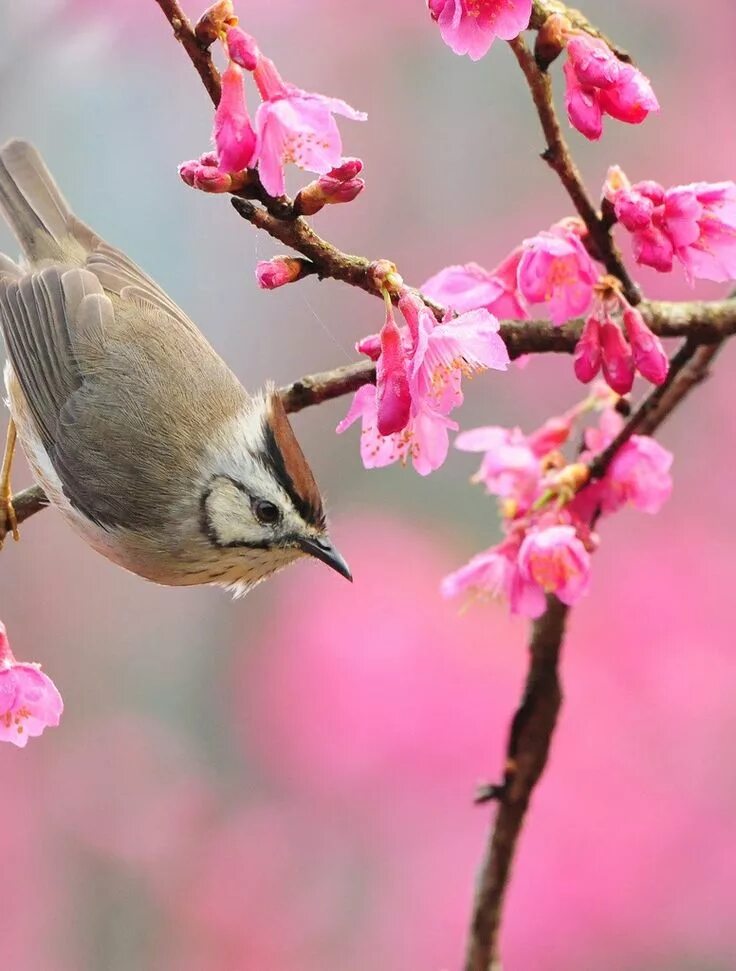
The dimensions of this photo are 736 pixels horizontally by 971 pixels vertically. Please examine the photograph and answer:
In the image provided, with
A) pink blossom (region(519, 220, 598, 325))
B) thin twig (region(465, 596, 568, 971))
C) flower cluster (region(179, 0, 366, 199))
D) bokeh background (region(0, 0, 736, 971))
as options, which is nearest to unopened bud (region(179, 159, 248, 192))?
flower cluster (region(179, 0, 366, 199))

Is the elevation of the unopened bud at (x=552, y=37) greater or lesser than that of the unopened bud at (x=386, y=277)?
greater

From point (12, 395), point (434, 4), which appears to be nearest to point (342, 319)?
point (12, 395)

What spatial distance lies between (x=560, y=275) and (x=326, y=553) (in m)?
0.22

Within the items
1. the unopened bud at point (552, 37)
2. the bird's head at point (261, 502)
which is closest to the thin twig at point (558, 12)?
the unopened bud at point (552, 37)

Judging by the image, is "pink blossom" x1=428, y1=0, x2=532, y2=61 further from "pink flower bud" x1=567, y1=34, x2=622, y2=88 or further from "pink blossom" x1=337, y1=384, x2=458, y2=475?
"pink blossom" x1=337, y1=384, x2=458, y2=475

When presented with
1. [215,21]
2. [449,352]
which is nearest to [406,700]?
[449,352]

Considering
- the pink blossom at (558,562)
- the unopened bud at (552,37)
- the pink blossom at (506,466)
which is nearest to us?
the unopened bud at (552,37)

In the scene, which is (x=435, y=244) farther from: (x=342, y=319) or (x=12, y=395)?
(x=12, y=395)

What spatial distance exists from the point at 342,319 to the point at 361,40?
52 centimetres

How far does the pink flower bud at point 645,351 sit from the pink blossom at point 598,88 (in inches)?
3.9

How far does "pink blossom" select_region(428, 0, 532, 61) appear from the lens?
0.53 meters

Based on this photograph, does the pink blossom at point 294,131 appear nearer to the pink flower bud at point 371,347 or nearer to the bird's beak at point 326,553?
the pink flower bud at point 371,347

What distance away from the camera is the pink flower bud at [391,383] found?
1.73 feet

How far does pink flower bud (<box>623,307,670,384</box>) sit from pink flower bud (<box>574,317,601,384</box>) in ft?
0.06
